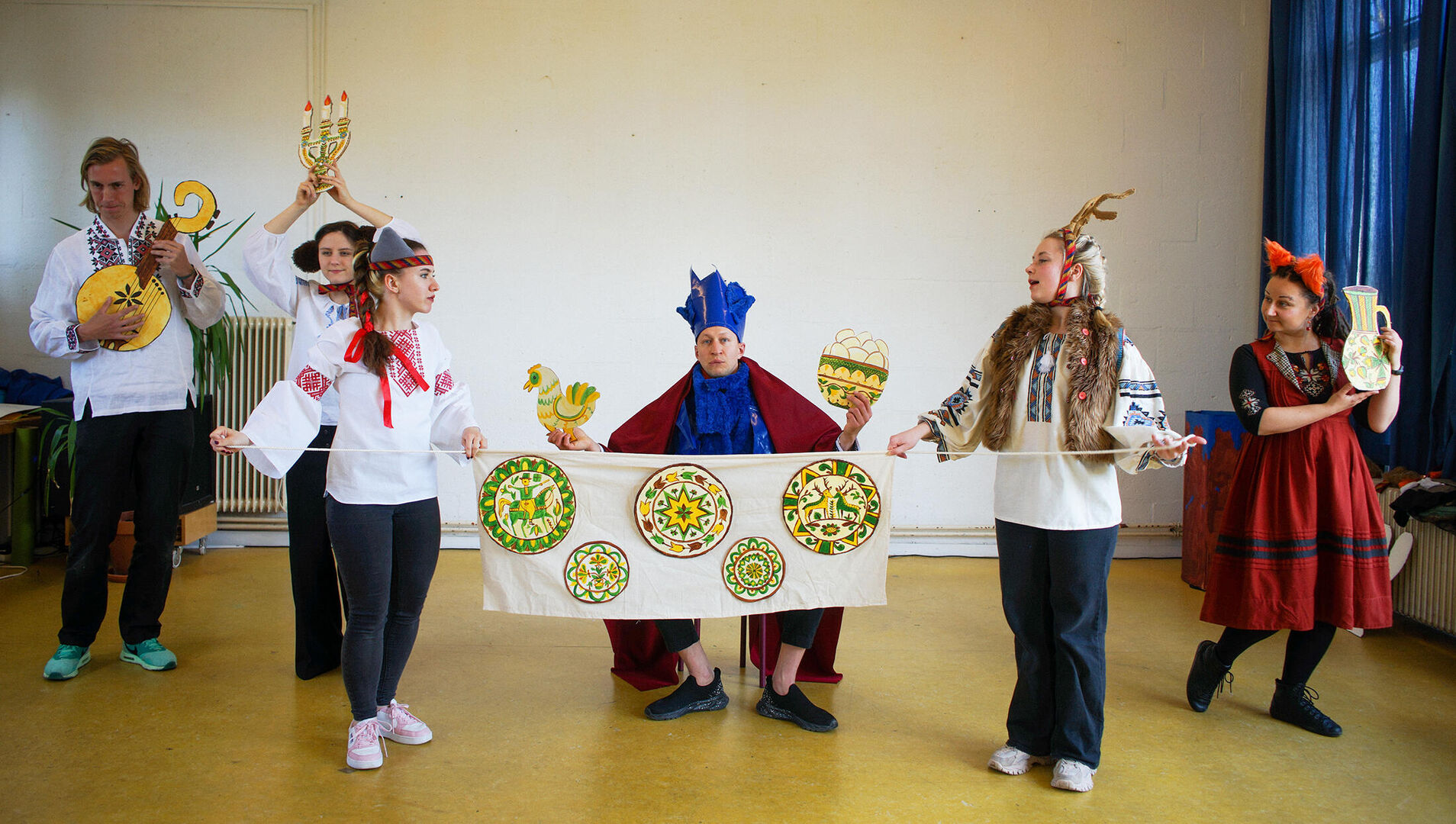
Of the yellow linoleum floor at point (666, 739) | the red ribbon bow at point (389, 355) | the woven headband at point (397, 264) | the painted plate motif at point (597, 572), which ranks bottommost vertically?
the yellow linoleum floor at point (666, 739)

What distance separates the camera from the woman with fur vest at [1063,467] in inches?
91.6

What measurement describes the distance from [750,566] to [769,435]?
16.1 inches

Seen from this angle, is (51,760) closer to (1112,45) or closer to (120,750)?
(120,750)

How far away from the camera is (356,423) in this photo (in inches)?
93.8

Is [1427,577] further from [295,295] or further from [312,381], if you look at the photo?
[295,295]

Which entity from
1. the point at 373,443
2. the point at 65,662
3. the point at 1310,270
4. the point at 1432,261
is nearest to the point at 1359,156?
the point at 1432,261

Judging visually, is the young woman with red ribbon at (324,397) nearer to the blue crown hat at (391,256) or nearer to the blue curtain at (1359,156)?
the blue crown hat at (391,256)

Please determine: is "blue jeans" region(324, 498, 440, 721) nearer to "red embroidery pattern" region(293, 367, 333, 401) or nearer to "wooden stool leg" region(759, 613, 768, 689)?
"red embroidery pattern" region(293, 367, 333, 401)

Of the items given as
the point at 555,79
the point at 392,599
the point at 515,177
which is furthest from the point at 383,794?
the point at 555,79

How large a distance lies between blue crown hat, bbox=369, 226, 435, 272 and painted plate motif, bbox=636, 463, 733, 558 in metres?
0.87

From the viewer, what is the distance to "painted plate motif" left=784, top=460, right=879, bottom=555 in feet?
8.71

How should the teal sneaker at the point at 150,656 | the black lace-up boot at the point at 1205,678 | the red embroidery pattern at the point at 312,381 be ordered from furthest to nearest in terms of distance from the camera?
the teal sneaker at the point at 150,656, the black lace-up boot at the point at 1205,678, the red embroidery pattern at the point at 312,381

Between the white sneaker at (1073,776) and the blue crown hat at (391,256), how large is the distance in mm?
2117

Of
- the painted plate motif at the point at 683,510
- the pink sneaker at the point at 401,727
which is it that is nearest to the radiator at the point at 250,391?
the pink sneaker at the point at 401,727
